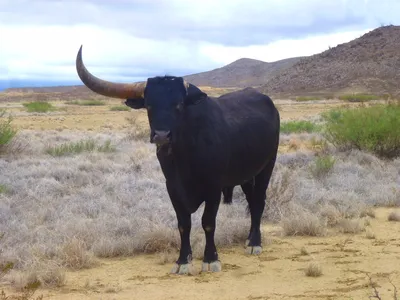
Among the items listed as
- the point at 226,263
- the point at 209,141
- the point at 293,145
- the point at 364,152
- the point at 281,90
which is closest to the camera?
the point at 209,141

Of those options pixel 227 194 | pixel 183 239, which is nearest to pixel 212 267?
pixel 183 239

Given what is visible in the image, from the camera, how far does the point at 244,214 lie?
36.0 ft

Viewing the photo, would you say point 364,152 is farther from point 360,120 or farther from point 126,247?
point 126,247

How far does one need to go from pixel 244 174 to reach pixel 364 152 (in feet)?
29.2

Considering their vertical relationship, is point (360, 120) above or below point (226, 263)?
above

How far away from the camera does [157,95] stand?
746 cm

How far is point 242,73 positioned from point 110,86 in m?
158

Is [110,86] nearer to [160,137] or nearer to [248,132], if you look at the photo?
[160,137]

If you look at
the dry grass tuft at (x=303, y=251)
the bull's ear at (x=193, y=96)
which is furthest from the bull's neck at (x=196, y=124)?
the dry grass tuft at (x=303, y=251)

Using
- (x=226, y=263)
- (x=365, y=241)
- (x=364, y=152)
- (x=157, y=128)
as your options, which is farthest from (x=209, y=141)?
(x=364, y=152)

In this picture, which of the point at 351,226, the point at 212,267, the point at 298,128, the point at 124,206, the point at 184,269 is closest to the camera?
the point at 184,269

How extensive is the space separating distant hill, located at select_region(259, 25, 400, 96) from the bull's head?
6943 cm

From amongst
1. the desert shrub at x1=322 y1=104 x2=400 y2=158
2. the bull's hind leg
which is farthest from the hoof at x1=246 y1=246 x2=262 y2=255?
the desert shrub at x1=322 y1=104 x2=400 y2=158

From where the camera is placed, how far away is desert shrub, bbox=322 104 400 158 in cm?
1686
